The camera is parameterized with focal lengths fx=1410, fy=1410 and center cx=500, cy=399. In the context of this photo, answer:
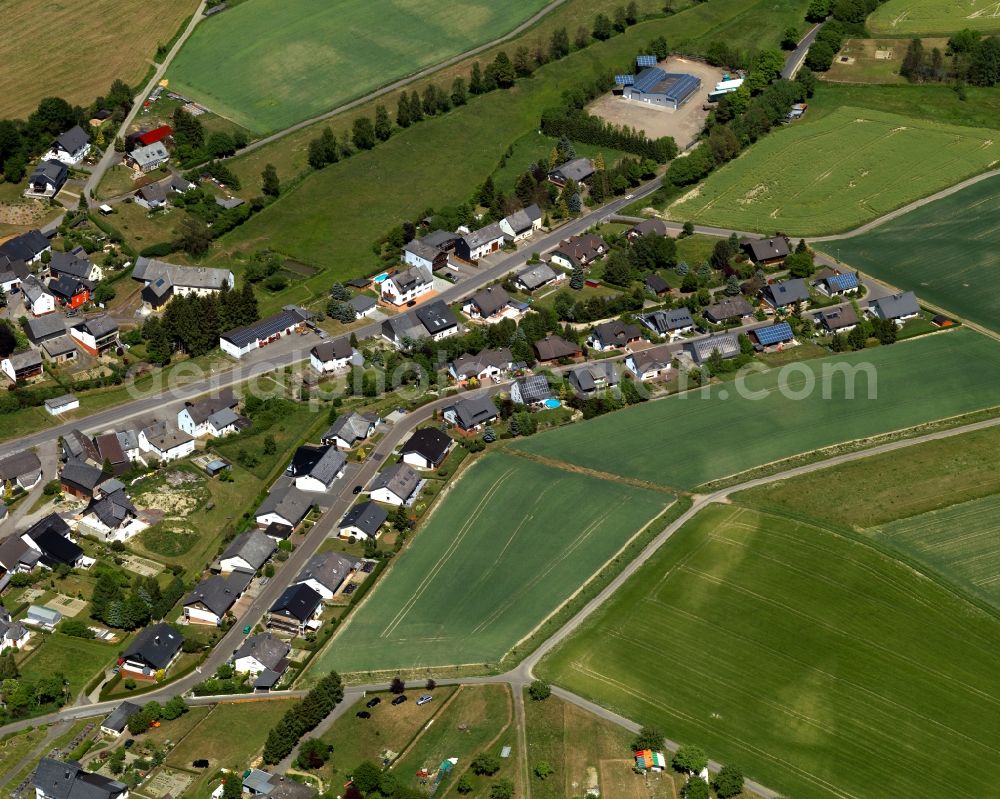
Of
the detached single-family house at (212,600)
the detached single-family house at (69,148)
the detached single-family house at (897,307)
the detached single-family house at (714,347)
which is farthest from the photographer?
the detached single-family house at (69,148)

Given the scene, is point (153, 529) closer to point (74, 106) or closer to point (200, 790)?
point (200, 790)

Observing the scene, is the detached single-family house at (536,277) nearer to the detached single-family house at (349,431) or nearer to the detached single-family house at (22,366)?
the detached single-family house at (349,431)

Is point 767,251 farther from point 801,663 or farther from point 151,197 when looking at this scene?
point 151,197

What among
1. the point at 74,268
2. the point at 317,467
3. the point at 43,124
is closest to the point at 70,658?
the point at 317,467

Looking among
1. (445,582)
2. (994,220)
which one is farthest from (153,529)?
(994,220)

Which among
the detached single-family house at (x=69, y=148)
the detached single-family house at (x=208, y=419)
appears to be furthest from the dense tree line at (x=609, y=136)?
the detached single-family house at (x=208, y=419)

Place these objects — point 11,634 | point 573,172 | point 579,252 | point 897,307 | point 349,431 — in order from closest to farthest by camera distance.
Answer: point 11,634, point 349,431, point 897,307, point 579,252, point 573,172
